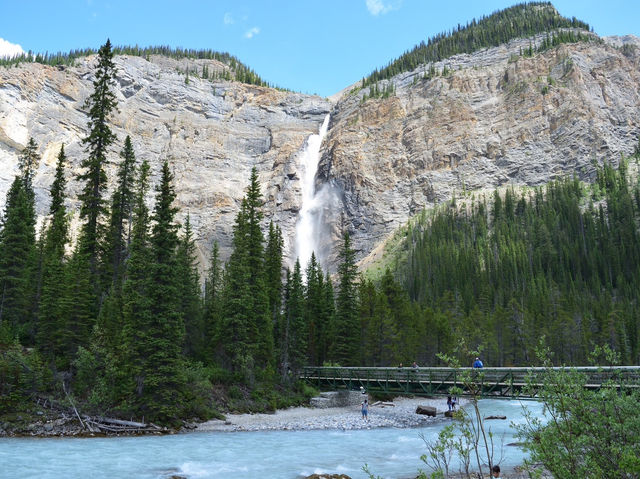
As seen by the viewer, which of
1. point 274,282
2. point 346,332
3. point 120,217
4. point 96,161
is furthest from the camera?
point 346,332

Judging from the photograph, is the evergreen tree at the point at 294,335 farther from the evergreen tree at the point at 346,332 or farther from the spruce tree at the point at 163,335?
the spruce tree at the point at 163,335

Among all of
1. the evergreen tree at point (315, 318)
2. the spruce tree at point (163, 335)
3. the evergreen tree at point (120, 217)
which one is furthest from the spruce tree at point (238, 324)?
the evergreen tree at point (315, 318)

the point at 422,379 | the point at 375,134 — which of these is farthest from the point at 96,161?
the point at 375,134

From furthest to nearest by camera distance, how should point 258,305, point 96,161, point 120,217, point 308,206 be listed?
1. point 308,206
2. point 258,305
3. point 120,217
4. point 96,161

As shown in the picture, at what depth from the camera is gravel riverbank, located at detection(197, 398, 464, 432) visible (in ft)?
97.9

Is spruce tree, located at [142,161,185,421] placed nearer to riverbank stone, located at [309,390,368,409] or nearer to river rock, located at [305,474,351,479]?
river rock, located at [305,474,351,479]

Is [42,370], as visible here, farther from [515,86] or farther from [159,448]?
[515,86]

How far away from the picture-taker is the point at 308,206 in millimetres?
138250

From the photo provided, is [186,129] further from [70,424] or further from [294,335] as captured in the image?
[70,424]

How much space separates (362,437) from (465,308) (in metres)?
61.9

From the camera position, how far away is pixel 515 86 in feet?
463

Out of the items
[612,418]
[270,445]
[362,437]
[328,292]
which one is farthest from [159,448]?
[328,292]

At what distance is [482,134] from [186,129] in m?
83.6

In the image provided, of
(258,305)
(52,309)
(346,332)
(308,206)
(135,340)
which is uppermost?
(308,206)
